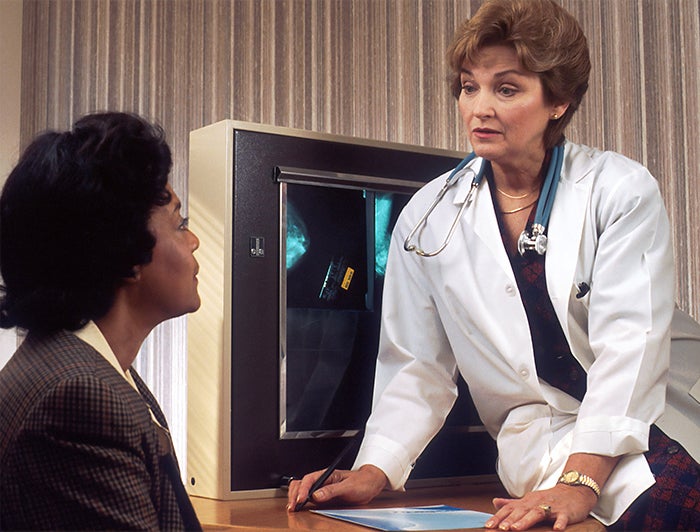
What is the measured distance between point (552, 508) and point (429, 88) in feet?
4.29

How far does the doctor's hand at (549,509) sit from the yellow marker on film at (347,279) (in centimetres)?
62

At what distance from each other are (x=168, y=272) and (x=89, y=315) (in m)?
0.13

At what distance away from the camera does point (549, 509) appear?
1250 mm

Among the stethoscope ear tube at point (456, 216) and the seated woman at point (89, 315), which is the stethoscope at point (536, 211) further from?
the seated woman at point (89, 315)

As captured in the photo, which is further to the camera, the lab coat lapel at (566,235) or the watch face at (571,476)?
the lab coat lapel at (566,235)

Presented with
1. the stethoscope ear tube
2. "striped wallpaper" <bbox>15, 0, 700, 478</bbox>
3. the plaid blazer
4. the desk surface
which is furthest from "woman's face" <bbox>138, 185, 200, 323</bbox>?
"striped wallpaper" <bbox>15, 0, 700, 478</bbox>

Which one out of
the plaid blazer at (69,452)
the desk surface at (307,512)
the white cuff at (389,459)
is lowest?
the desk surface at (307,512)

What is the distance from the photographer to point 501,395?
1549 mm

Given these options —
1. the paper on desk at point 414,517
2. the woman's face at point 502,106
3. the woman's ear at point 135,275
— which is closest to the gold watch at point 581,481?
the paper on desk at point 414,517

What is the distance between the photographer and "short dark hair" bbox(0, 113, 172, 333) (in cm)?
105

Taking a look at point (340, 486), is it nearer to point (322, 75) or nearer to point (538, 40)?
point (538, 40)

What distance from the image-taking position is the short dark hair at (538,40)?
1510 mm

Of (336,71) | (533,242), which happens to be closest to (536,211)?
(533,242)

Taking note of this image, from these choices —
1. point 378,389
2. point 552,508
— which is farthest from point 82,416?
point 378,389
